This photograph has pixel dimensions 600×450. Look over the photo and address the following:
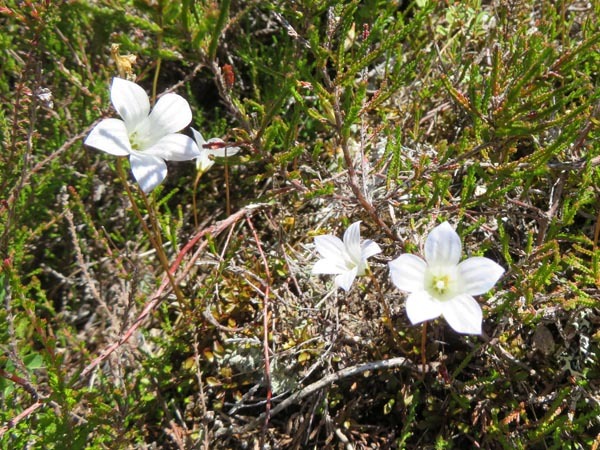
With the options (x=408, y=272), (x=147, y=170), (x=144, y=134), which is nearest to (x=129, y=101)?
(x=144, y=134)

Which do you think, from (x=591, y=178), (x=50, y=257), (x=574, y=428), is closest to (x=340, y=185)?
(x=591, y=178)

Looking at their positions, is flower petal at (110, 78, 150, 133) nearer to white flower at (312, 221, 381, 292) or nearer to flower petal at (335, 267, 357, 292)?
white flower at (312, 221, 381, 292)

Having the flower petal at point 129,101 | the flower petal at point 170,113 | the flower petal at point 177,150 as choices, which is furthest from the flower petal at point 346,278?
the flower petal at point 129,101

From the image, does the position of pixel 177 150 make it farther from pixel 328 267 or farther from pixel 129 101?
pixel 328 267

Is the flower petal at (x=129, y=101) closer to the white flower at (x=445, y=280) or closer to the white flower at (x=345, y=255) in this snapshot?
the white flower at (x=345, y=255)

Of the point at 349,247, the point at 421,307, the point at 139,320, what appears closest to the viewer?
the point at 421,307

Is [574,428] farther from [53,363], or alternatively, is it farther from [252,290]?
[53,363]

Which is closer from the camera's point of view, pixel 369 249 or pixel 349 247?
pixel 369 249
